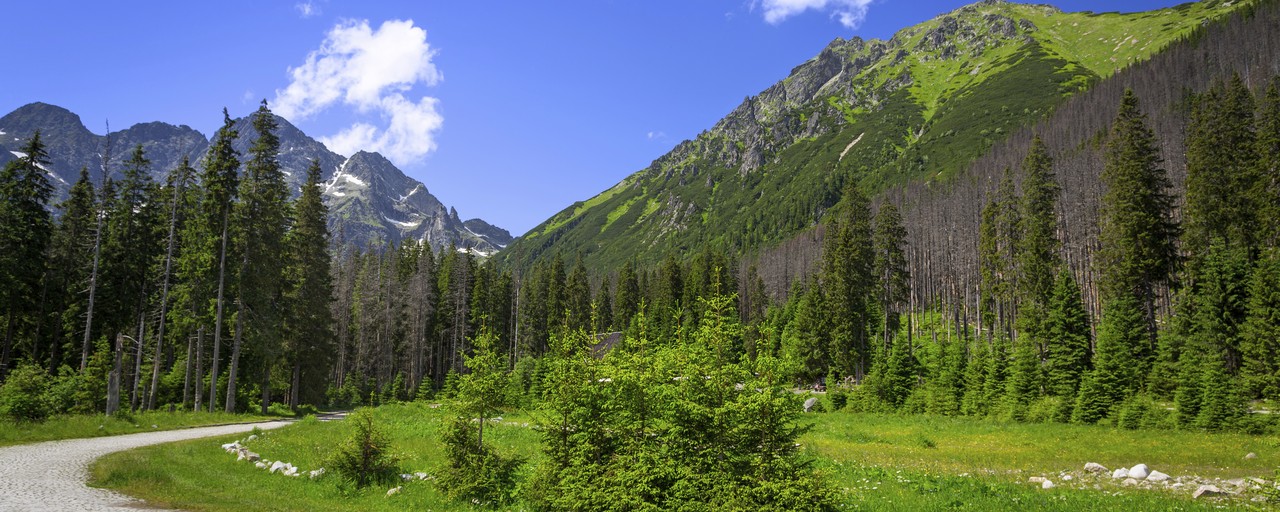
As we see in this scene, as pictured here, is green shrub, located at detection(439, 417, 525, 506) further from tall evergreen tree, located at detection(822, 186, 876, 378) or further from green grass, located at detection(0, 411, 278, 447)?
tall evergreen tree, located at detection(822, 186, 876, 378)

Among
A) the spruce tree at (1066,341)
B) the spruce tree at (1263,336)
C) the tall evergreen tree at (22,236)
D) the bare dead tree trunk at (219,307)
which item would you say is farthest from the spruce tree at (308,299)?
the spruce tree at (1263,336)

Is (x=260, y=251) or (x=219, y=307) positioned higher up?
(x=260, y=251)

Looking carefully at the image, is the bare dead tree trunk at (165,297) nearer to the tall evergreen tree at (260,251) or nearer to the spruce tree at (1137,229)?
the tall evergreen tree at (260,251)

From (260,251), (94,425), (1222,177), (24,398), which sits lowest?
(94,425)

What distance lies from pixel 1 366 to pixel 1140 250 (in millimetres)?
70681

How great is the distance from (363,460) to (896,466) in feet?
52.6

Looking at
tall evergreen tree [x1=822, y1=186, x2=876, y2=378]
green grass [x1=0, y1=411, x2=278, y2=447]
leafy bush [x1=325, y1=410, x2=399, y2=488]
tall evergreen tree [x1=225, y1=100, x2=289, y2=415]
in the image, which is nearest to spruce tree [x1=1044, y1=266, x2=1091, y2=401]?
tall evergreen tree [x1=822, y1=186, x2=876, y2=378]

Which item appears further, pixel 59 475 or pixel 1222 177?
pixel 1222 177

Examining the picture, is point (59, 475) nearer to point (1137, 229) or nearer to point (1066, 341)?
point (1066, 341)

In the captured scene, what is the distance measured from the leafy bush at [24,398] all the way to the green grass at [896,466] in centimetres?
800

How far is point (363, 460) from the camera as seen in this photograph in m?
16.3

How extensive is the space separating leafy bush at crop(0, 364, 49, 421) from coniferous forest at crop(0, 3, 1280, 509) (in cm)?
10

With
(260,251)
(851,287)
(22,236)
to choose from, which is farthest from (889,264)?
(22,236)

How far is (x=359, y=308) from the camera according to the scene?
261 feet
